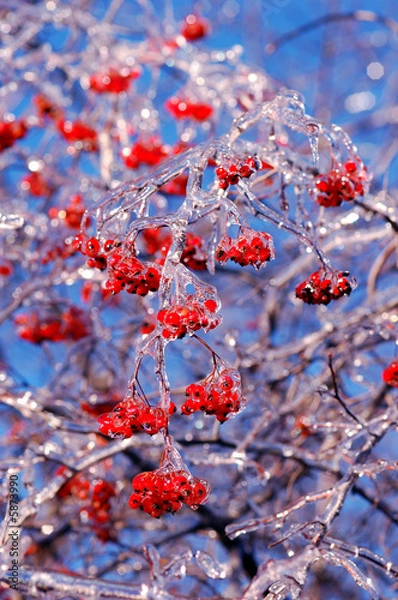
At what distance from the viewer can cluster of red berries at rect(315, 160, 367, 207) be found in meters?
2.63

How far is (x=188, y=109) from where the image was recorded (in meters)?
4.76

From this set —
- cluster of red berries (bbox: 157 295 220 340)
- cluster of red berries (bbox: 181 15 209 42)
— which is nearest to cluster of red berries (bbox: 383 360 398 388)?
cluster of red berries (bbox: 157 295 220 340)

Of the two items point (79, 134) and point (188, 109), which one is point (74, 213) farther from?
point (188, 109)

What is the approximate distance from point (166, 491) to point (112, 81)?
3588mm

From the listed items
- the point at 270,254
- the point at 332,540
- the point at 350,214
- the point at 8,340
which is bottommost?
the point at 8,340

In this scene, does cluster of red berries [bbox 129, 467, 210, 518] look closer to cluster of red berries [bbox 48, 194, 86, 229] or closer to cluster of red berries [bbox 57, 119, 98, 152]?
cluster of red berries [bbox 48, 194, 86, 229]

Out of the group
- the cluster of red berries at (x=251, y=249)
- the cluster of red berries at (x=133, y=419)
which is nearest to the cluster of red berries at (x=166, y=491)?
the cluster of red berries at (x=133, y=419)

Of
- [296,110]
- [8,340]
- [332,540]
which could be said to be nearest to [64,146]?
[8,340]

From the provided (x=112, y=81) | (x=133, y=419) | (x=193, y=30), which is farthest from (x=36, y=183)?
(x=133, y=419)

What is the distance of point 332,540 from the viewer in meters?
2.37

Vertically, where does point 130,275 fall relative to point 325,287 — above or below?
above

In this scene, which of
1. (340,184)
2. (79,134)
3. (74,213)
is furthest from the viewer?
(79,134)

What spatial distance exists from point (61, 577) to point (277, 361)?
199 centimetres

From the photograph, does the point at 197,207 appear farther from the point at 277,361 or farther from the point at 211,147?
the point at 277,361
